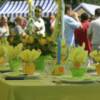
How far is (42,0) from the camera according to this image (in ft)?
88.8

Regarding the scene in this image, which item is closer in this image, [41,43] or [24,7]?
[41,43]

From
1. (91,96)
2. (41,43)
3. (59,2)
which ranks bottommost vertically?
(91,96)

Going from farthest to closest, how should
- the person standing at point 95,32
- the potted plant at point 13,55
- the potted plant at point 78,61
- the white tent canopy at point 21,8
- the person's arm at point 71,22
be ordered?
the white tent canopy at point 21,8, the person's arm at point 71,22, the person standing at point 95,32, the potted plant at point 13,55, the potted plant at point 78,61

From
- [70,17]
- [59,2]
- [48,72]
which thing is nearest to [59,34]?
[59,2]

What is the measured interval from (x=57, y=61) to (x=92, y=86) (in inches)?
30.7

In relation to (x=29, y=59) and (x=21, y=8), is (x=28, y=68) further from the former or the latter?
(x=21, y=8)

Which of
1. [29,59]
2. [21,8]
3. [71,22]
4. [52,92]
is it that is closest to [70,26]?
[71,22]

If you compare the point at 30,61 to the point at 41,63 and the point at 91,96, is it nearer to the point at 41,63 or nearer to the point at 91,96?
the point at 41,63

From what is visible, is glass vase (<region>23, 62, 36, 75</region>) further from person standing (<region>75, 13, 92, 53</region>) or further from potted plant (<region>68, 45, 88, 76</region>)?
person standing (<region>75, 13, 92, 53</region>)

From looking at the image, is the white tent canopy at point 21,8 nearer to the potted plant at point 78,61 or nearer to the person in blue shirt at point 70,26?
the person in blue shirt at point 70,26

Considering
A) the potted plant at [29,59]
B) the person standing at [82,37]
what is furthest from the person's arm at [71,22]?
the potted plant at [29,59]

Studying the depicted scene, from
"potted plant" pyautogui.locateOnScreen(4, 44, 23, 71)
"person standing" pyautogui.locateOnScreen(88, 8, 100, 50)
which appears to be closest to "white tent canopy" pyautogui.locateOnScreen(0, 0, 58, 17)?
"person standing" pyautogui.locateOnScreen(88, 8, 100, 50)

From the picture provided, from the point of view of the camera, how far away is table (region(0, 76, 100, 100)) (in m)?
3.82

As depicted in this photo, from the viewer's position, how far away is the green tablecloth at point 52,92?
150 inches
